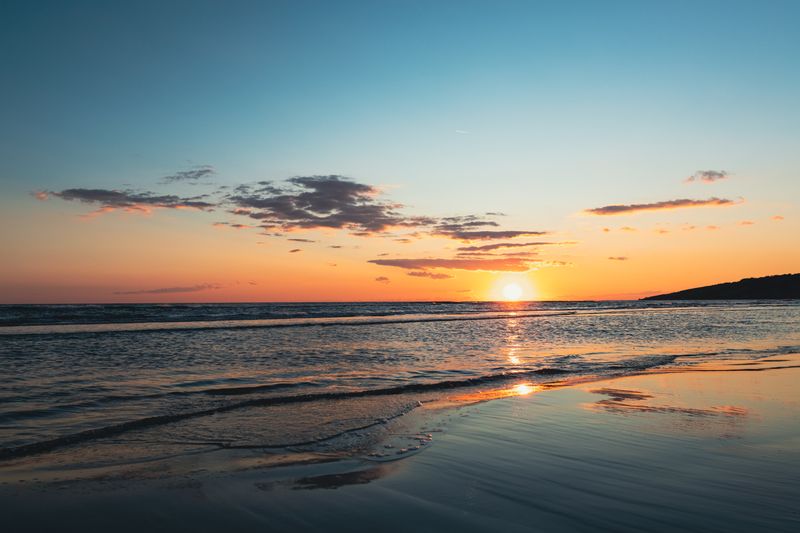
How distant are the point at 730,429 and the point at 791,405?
3.14m

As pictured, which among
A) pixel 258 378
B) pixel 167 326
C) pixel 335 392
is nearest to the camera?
pixel 335 392

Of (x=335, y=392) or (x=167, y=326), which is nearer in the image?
(x=335, y=392)

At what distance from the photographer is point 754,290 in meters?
177

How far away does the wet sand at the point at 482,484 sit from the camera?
4.91 meters

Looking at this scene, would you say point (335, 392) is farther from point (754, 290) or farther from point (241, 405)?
point (754, 290)

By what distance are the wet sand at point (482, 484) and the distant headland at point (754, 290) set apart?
195m

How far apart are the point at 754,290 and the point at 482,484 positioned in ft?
688

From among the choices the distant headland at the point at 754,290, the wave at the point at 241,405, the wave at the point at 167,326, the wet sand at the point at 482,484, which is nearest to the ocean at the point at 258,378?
the wave at the point at 241,405

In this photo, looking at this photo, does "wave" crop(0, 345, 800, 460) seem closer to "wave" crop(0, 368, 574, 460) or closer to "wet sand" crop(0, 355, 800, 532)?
"wave" crop(0, 368, 574, 460)

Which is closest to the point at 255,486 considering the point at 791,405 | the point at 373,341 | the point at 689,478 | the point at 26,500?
the point at 26,500

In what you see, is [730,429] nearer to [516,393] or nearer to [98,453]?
[516,393]

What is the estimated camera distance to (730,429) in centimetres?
843

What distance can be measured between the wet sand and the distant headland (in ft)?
638

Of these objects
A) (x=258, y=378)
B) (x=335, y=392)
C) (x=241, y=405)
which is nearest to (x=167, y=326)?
(x=258, y=378)
